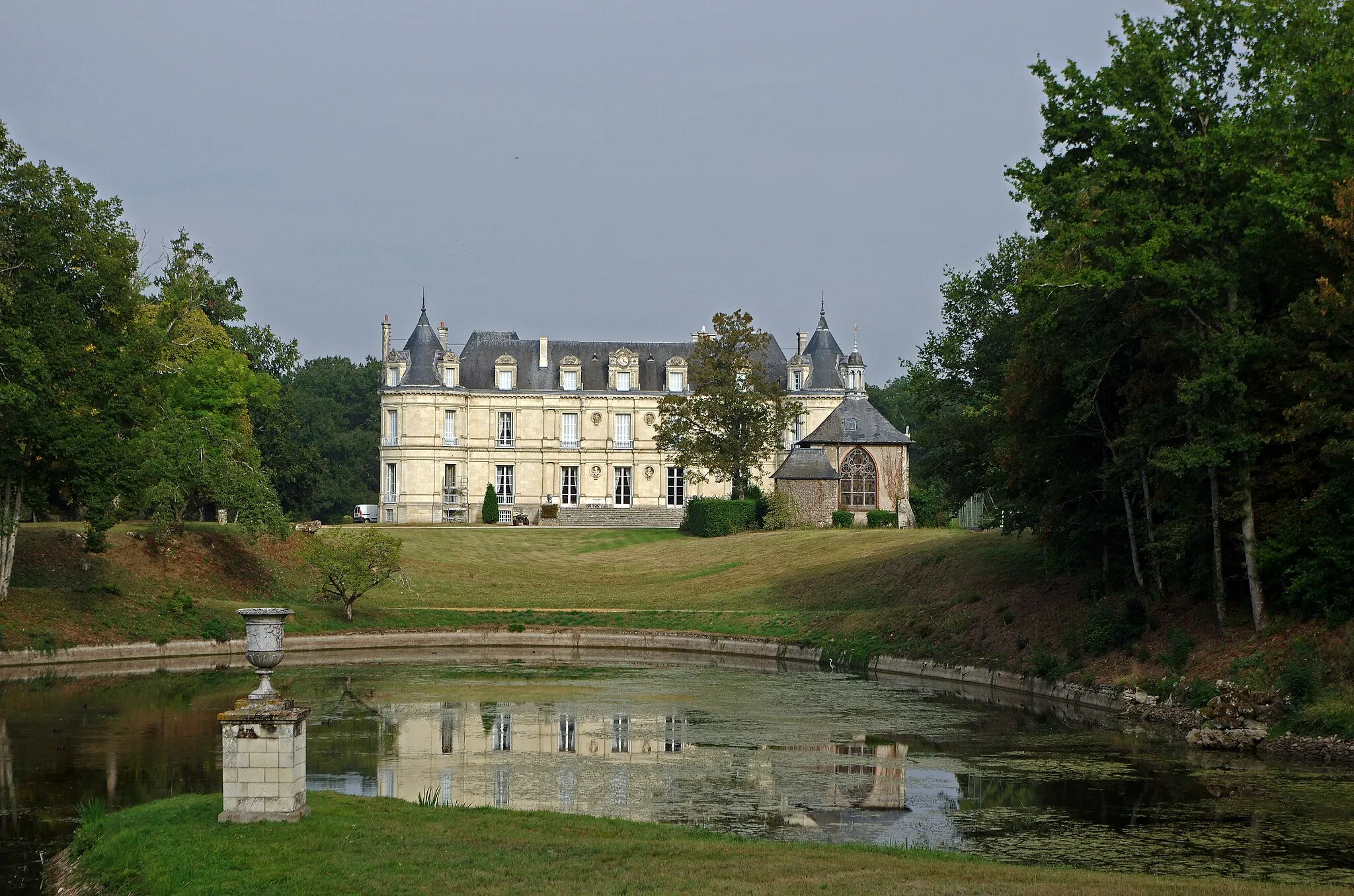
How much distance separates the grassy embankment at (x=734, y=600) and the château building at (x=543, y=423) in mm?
20279

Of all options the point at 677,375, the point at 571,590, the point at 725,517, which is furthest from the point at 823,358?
the point at 571,590

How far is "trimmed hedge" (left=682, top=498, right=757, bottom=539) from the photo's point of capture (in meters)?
52.5

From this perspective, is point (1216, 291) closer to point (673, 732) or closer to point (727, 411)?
point (673, 732)

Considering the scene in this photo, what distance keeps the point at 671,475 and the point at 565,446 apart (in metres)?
5.89

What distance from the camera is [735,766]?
55.0 feet

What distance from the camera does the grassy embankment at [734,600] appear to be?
23531 mm

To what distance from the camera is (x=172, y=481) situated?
35062 mm

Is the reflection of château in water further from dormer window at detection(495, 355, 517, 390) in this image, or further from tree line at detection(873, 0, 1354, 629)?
dormer window at detection(495, 355, 517, 390)

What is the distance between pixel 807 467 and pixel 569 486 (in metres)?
19.8

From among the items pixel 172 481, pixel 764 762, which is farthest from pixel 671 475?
pixel 764 762

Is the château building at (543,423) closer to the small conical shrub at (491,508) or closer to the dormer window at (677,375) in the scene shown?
the dormer window at (677,375)

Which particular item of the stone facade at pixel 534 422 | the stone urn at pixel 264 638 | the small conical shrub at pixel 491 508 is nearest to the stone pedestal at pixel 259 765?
the stone urn at pixel 264 638

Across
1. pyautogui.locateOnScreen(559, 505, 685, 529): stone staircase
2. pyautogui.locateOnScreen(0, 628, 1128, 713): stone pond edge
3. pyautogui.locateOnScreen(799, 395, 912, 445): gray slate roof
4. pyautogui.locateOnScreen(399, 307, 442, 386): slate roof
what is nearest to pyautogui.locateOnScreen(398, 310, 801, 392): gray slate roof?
pyautogui.locateOnScreen(399, 307, 442, 386): slate roof

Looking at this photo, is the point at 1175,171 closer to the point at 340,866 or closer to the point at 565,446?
the point at 340,866
